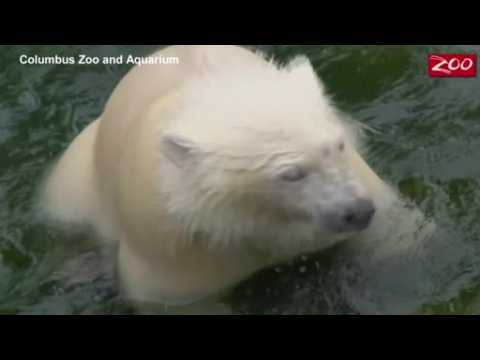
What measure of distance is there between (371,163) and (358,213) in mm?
1889

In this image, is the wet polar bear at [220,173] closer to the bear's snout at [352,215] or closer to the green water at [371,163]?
the bear's snout at [352,215]

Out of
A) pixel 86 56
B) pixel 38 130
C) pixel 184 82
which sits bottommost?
pixel 184 82

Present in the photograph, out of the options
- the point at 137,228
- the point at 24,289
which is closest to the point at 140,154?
the point at 137,228

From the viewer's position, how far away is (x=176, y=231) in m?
4.57

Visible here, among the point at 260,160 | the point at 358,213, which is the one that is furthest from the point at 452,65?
the point at 260,160

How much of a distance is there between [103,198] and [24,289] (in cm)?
79

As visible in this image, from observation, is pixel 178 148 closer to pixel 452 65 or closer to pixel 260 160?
pixel 260 160

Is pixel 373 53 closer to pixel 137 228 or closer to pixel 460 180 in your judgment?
pixel 460 180

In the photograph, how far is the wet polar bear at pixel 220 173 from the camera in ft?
13.5

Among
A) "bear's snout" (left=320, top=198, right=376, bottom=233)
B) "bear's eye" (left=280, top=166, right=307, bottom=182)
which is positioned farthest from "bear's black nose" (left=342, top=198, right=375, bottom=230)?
"bear's eye" (left=280, top=166, right=307, bottom=182)

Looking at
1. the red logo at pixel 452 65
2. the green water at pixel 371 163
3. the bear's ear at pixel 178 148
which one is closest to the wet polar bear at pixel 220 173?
the bear's ear at pixel 178 148

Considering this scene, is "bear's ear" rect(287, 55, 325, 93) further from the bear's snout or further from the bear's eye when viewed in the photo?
the bear's snout

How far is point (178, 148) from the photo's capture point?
14.0ft

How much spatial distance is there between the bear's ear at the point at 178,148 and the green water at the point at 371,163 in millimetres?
1179
